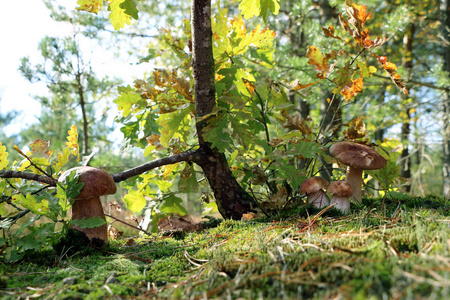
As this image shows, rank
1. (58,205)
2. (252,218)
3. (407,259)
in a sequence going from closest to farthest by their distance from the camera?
(407,259) → (58,205) → (252,218)

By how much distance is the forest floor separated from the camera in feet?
2.53

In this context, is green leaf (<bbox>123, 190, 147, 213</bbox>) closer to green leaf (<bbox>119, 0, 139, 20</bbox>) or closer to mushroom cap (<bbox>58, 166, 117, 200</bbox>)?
mushroom cap (<bbox>58, 166, 117, 200</bbox>)

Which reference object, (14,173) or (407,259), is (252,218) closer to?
(407,259)

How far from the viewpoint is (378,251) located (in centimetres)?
97

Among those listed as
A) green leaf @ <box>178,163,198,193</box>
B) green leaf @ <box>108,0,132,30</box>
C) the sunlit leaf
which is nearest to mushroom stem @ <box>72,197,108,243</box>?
the sunlit leaf

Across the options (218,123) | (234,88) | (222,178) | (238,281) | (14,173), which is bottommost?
(238,281)

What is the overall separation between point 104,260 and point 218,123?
103 cm

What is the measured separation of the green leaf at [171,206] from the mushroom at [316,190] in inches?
40.3

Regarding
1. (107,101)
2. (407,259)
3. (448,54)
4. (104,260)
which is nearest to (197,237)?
(104,260)

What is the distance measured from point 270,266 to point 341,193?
1058mm

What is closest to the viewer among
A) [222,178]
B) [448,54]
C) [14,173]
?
[14,173]

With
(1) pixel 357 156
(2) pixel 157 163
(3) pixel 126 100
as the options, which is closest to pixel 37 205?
(2) pixel 157 163

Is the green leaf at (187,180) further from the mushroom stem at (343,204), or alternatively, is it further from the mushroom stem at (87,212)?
the mushroom stem at (343,204)

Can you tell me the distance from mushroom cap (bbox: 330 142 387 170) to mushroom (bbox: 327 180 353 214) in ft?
0.47
